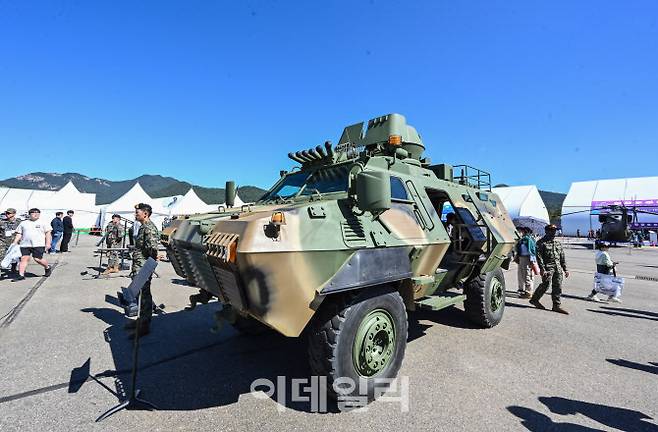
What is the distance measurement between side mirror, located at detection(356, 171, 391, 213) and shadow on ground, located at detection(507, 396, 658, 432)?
209 cm

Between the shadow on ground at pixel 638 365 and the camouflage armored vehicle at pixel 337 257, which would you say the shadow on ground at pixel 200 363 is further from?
the shadow on ground at pixel 638 365

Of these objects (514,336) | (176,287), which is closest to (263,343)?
(514,336)

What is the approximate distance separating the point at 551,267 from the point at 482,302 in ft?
8.11

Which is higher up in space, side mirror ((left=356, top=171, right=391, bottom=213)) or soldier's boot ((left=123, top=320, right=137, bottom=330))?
side mirror ((left=356, top=171, right=391, bottom=213))

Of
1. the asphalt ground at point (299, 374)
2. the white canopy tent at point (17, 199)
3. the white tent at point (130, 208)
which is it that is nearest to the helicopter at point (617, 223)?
the asphalt ground at point (299, 374)

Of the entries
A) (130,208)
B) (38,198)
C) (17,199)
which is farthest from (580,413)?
(17,199)

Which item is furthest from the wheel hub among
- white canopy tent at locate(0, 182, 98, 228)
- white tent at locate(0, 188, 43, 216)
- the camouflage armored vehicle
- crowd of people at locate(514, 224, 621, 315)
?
white tent at locate(0, 188, 43, 216)

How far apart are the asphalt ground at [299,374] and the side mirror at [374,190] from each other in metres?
1.72

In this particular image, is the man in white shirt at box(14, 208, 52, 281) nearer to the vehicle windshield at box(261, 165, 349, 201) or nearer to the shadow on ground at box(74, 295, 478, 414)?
the shadow on ground at box(74, 295, 478, 414)

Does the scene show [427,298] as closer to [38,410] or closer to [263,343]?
→ [263,343]

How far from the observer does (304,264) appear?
2.73m

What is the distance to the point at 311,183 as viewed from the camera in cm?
467

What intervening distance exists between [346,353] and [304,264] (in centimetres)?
89

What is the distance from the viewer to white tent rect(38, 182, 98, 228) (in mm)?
27938
